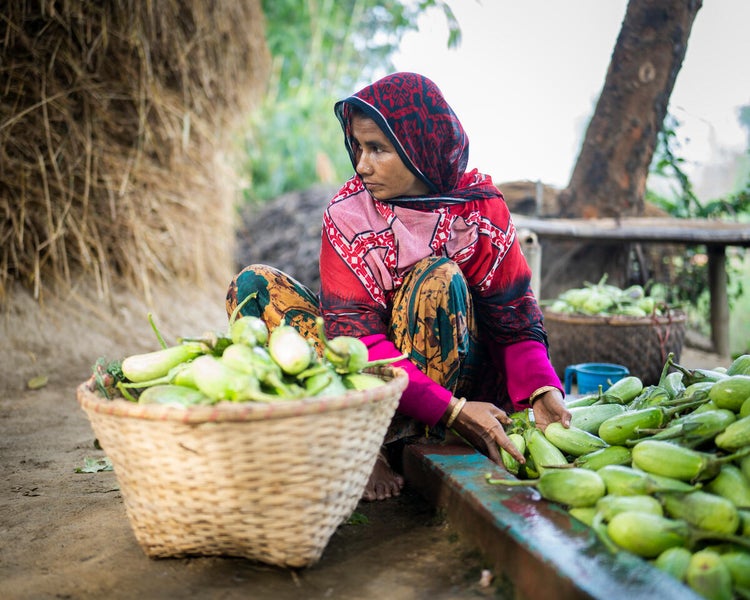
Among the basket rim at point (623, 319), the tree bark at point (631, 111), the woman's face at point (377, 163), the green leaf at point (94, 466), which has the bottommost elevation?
the green leaf at point (94, 466)

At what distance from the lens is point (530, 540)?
1.38 m

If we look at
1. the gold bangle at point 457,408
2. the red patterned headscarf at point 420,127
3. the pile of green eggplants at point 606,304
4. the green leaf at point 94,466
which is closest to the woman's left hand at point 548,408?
the gold bangle at point 457,408

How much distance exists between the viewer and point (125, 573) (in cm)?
158

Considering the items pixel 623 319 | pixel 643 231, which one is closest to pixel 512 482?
pixel 623 319

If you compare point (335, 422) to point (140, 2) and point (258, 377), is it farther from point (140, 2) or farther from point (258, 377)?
point (140, 2)

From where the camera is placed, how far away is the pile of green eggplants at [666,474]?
4.38 ft

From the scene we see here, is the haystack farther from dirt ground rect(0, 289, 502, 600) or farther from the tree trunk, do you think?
the tree trunk

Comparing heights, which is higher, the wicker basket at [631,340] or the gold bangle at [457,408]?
the gold bangle at [457,408]

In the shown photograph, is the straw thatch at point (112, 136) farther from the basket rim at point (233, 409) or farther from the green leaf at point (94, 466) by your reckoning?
the basket rim at point (233, 409)

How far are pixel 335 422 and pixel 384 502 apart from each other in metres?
0.75

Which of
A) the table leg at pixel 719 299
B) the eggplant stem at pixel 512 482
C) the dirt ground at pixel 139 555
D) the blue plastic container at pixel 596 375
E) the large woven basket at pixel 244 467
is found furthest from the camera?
the table leg at pixel 719 299

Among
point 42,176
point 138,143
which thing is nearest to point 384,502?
point 42,176

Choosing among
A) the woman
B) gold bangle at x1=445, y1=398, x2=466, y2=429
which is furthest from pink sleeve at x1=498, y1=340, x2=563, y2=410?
gold bangle at x1=445, y1=398, x2=466, y2=429

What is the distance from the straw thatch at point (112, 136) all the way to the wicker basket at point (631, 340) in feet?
10.1
